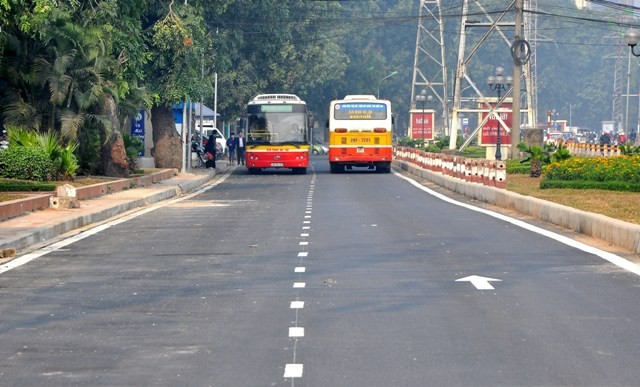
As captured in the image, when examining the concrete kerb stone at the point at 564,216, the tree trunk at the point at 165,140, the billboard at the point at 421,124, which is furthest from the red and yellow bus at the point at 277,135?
the billboard at the point at 421,124

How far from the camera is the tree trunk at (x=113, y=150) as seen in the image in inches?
1470

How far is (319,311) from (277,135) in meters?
42.1

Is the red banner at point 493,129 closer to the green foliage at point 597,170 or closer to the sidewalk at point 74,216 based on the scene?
the green foliage at point 597,170

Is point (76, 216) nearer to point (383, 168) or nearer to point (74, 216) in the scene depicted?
point (74, 216)

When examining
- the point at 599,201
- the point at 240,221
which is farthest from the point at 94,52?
the point at 599,201

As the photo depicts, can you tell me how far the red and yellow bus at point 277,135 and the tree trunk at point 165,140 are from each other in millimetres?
4111

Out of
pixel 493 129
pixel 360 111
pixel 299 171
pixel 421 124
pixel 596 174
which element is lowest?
pixel 299 171

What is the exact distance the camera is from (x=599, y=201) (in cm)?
2773

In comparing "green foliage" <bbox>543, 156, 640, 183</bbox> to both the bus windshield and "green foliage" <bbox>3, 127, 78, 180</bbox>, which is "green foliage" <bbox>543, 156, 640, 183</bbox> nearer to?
"green foliage" <bbox>3, 127, 78, 180</bbox>

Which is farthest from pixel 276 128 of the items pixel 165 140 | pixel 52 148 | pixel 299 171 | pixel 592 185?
pixel 592 185

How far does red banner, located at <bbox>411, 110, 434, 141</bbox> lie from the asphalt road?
75.1 metres

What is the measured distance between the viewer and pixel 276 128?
178 feet

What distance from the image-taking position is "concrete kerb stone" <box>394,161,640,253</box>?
1854 centimetres

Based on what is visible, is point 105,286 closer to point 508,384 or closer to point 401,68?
point 508,384
